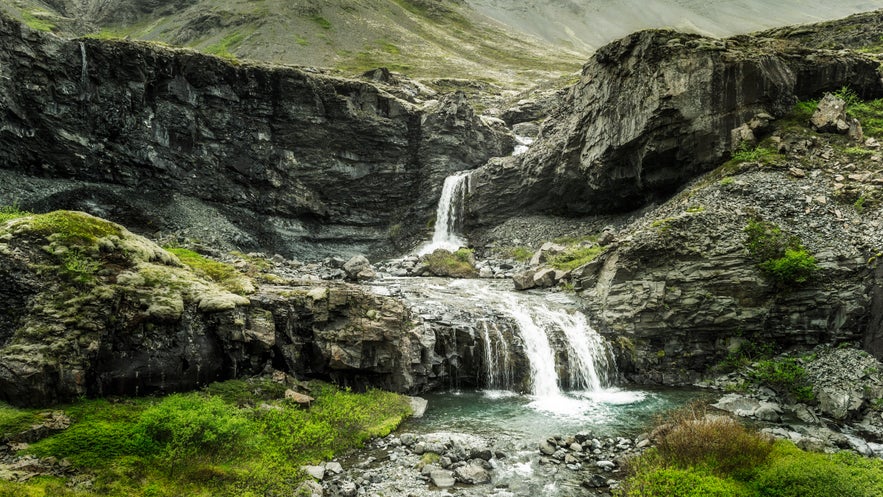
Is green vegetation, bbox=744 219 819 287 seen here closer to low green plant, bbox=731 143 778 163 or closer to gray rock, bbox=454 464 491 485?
low green plant, bbox=731 143 778 163

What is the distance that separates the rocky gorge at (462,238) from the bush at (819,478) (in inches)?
106

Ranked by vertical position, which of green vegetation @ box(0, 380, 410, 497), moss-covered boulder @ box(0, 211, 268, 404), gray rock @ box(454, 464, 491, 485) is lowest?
gray rock @ box(454, 464, 491, 485)

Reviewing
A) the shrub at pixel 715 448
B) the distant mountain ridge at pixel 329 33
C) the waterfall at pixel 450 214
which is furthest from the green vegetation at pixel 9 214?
the distant mountain ridge at pixel 329 33

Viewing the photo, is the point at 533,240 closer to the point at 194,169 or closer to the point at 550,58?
the point at 194,169

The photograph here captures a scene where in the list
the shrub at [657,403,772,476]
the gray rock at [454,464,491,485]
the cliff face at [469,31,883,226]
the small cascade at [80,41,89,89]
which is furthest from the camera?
the small cascade at [80,41,89,89]

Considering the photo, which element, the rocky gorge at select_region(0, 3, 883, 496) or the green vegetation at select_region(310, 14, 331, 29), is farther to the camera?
the green vegetation at select_region(310, 14, 331, 29)

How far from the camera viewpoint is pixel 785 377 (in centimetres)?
1692

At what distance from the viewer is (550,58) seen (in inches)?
5157

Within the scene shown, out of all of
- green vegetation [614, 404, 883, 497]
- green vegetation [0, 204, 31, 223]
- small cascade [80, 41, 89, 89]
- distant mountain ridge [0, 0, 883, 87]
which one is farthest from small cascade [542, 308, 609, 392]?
distant mountain ridge [0, 0, 883, 87]

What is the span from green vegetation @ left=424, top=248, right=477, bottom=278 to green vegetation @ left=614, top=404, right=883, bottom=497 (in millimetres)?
23057

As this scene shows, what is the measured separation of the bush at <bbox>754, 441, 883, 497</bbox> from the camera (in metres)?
7.98

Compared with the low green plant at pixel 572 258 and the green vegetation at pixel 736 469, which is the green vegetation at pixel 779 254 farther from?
the green vegetation at pixel 736 469

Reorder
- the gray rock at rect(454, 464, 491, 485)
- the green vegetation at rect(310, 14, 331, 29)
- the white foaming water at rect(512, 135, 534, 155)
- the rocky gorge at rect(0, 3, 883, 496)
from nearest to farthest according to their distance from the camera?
the gray rock at rect(454, 464, 491, 485)
the rocky gorge at rect(0, 3, 883, 496)
the white foaming water at rect(512, 135, 534, 155)
the green vegetation at rect(310, 14, 331, 29)

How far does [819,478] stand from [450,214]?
1556 inches
